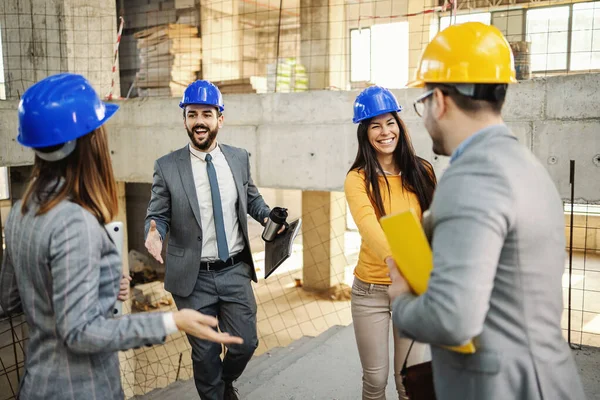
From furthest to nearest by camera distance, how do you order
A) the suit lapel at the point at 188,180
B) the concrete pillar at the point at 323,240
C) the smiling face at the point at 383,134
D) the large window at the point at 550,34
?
the large window at the point at 550,34, the concrete pillar at the point at 323,240, the suit lapel at the point at 188,180, the smiling face at the point at 383,134

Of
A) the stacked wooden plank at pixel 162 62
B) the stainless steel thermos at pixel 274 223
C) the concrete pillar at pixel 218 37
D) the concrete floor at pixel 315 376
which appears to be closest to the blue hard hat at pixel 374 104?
the stainless steel thermos at pixel 274 223

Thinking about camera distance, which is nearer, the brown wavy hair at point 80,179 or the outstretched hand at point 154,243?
the brown wavy hair at point 80,179

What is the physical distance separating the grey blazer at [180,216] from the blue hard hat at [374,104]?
2.97 ft

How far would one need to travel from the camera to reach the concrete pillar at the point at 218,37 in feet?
37.1

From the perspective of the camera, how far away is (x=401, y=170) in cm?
275

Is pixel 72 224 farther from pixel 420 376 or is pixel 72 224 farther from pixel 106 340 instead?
pixel 420 376

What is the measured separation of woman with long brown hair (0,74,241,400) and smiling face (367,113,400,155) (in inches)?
58.1

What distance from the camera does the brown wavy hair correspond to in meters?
1.55

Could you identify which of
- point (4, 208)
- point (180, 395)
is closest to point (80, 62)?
point (180, 395)

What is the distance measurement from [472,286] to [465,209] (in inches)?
6.8

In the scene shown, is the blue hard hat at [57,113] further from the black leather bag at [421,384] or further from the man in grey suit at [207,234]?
the man in grey suit at [207,234]

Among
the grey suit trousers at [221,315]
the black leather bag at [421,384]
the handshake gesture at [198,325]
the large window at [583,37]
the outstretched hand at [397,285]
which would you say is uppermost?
the large window at [583,37]

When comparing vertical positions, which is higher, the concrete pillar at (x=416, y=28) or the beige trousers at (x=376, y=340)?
the concrete pillar at (x=416, y=28)

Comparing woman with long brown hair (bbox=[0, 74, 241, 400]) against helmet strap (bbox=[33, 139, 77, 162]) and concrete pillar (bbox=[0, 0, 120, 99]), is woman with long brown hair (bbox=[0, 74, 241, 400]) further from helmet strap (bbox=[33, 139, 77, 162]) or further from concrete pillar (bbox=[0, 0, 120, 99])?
concrete pillar (bbox=[0, 0, 120, 99])
